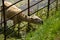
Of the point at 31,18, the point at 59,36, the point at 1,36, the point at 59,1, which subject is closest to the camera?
the point at 59,36

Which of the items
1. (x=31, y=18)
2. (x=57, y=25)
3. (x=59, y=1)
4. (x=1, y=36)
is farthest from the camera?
(x=59, y=1)

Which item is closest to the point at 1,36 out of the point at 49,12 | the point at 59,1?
the point at 49,12

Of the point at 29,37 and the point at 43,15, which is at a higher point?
the point at 43,15

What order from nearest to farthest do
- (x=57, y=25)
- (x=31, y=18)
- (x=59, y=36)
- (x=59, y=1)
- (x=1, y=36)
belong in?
(x=59, y=36), (x=57, y=25), (x=1, y=36), (x=31, y=18), (x=59, y=1)

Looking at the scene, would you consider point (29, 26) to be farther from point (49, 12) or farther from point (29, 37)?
point (29, 37)

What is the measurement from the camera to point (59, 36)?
5.06 metres

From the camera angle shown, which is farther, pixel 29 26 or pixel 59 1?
→ pixel 59 1

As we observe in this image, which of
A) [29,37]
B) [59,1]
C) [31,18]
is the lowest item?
[29,37]

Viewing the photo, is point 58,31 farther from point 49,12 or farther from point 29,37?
point 49,12

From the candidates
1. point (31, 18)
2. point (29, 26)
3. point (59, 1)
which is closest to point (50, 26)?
point (29, 26)

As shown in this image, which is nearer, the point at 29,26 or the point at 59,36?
the point at 59,36

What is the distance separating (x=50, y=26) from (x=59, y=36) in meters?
0.62

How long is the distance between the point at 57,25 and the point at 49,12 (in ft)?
7.70

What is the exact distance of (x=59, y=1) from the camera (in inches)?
342
